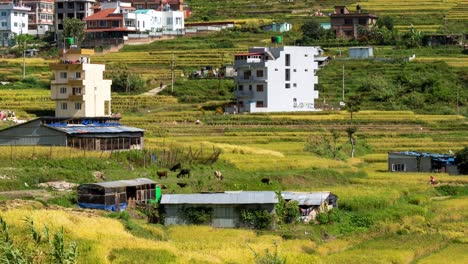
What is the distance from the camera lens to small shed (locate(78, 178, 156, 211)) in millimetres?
31672

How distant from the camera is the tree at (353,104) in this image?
190 feet

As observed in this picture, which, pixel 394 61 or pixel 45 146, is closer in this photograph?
pixel 45 146

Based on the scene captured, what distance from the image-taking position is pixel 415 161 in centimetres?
4606

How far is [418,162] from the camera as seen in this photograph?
1810 inches

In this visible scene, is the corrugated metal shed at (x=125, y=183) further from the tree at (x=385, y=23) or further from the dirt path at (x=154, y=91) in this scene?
the tree at (x=385, y=23)

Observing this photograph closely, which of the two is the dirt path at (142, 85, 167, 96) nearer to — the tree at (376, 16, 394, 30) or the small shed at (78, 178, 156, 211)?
the tree at (376, 16, 394, 30)

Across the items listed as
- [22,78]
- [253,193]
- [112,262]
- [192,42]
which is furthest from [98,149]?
[192,42]

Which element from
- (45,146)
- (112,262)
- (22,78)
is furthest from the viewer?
(22,78)

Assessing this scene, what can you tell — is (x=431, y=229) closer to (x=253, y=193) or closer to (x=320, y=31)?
(x=253, y=193)

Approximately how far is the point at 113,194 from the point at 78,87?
20.0 metres

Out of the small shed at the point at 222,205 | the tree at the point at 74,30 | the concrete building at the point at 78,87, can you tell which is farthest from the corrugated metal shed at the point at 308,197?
the tree at the point at 74,30

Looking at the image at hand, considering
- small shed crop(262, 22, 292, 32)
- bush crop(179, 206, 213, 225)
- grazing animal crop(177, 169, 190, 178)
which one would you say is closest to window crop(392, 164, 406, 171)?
grazing animal crop(177, 169, 190, 178)

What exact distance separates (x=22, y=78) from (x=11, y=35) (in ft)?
75.3

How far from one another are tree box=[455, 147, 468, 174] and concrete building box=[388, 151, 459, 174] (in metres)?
0.57
